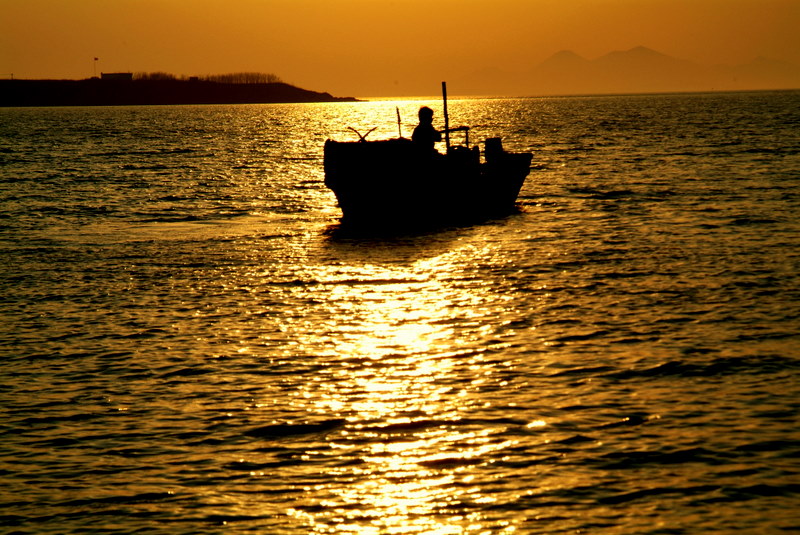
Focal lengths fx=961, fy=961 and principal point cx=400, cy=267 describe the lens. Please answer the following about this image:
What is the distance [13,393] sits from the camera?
47.4 ft

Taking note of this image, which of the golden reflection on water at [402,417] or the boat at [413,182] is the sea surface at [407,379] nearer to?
the golden reflection on water at [402,417]

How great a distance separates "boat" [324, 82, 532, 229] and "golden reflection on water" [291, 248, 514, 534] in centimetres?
1133

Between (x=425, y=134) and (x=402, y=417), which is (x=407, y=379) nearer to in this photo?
(x=402, y=417)

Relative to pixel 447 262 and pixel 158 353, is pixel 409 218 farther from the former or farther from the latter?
pixel 158 353

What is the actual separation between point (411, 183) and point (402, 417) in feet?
68.6

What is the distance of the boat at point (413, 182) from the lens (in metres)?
32.1

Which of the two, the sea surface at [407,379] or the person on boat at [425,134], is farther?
the person on boat at [425,134]

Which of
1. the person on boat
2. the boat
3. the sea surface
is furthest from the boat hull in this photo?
the sea surface

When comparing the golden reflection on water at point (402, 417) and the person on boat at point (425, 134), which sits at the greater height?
the person on boat at point (425, 134)

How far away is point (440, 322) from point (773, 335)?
5964mm

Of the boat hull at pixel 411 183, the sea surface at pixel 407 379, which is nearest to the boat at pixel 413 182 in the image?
the boat hull at pixel 411 183

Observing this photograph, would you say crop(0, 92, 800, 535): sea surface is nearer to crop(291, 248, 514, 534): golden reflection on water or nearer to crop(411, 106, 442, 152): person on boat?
crop(291, 248, 514, 534): golden reflection on water

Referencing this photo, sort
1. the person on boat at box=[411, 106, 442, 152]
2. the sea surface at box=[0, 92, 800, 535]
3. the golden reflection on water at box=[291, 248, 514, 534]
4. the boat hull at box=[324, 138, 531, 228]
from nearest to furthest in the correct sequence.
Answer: the golden reflection on water at box=[291, 248, 514, 534] < the sea surface at box=[0, 92, 800, 535] < the boat hull at box=[324, 138, 531, 228] < the person on boat at box=[411, 106, 442, 152]

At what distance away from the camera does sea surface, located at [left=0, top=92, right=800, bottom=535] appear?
33.2ft
